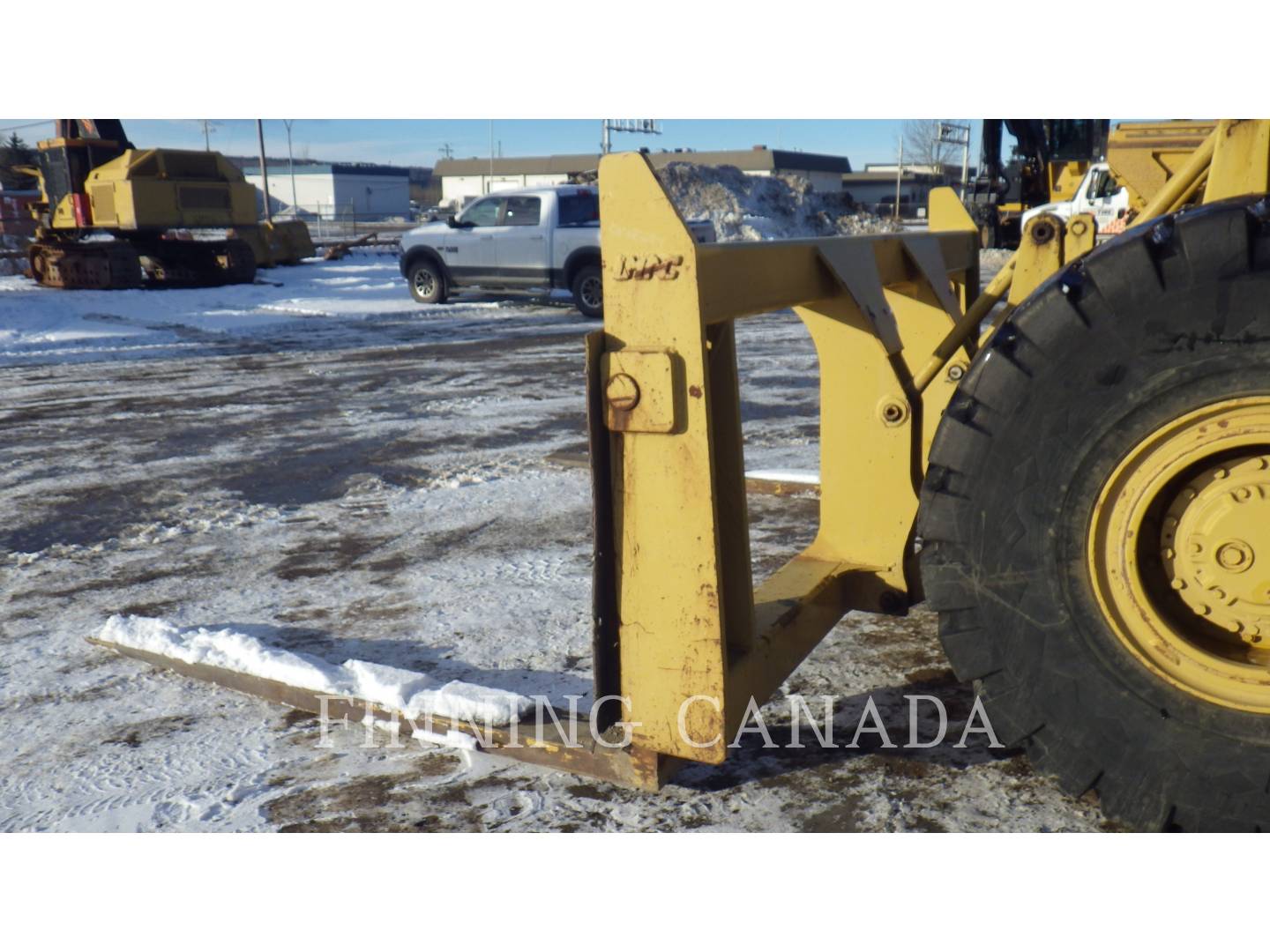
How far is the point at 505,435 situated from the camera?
25.1 feet

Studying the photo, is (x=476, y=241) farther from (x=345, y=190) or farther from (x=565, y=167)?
(x=345, y=190)

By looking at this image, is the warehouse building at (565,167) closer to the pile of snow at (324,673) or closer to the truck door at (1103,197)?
the truck door at (1103,197)

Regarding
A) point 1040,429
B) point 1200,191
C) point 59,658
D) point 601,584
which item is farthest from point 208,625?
point 1200,191

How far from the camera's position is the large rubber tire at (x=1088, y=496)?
2.19m

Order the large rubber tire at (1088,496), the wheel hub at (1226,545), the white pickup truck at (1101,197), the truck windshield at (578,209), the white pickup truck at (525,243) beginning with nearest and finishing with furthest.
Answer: the large rubber tire at (1088,496), the wheel hub at (1226,545), the white pickup truck at (525,243), the truck windshield at (578,209), the white pickup truck at (1101,197)

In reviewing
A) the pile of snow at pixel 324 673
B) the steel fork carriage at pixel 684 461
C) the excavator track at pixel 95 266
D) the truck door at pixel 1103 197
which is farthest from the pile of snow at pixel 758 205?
the steel fork carriage at pixel 684 461

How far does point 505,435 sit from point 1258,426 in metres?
5.87

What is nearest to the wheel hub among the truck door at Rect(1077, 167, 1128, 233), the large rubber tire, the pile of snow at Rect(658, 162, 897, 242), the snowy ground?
the large rubber tire

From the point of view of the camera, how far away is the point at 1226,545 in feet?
7.61

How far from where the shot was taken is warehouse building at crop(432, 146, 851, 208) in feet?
201

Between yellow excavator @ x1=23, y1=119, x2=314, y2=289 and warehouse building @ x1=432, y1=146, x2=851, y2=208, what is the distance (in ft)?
107

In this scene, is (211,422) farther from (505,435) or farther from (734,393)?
(734,393)

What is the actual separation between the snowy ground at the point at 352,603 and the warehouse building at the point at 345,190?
62.4 m

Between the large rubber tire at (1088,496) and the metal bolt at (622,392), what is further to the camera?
the metal bolt at (622,392)
